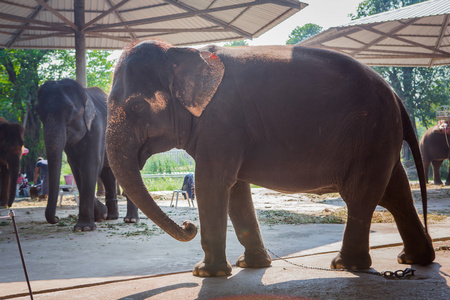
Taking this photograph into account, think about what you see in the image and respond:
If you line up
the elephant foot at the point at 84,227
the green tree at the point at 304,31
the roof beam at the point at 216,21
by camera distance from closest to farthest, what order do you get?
the elephant foot at the point at 84,227, the roof beam at the point at 216,21, the green tree at the point at 304,31

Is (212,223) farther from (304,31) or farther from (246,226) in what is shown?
(304,31)

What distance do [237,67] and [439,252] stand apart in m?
2.37

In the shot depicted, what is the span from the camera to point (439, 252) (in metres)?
4.21

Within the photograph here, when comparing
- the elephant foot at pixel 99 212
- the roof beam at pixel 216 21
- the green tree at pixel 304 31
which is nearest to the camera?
the elephant foot at pixel 99 212

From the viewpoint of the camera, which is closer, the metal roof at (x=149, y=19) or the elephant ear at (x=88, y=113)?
the elephant ear at (x=88, y=113)

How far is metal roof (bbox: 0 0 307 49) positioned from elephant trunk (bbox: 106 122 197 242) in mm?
6043

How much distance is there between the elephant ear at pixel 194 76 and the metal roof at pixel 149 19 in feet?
18.3

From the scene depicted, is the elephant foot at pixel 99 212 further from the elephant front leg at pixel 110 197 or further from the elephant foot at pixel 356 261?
the elephant foot at pixel 356 261

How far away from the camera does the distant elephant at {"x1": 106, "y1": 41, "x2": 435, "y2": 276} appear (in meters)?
3.32

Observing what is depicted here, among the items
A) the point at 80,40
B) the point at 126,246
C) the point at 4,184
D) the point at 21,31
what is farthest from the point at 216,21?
the point at 126,246

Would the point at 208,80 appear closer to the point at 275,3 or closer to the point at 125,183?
the point at 125,183

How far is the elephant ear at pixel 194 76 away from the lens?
339cm

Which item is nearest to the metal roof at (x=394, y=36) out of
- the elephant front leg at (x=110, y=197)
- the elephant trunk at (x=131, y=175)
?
the elephant front leg at (x=110, y=197)

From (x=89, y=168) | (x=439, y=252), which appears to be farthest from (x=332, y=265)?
(x=89, y=168)
